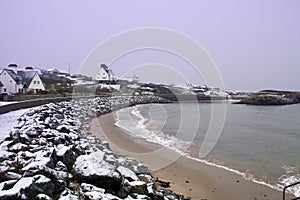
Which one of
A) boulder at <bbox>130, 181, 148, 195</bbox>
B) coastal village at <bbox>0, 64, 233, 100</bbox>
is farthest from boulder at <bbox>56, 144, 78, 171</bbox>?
coastal village at <bbox>0, 64, 233, 100</bbox>

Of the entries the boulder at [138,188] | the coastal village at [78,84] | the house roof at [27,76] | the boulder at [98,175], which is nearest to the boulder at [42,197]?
the boulder at [98,175]

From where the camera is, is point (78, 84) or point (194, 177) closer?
point (194, 177)

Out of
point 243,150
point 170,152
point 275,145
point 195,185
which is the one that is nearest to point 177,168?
point 195,185

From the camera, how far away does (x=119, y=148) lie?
12086 millimetres

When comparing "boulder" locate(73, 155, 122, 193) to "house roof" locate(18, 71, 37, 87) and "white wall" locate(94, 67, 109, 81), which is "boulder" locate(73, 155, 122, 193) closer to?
"house roof" locate(18, 71, 37, 87)

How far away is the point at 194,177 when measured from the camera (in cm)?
898

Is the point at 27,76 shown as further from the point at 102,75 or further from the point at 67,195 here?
the point at 67,195

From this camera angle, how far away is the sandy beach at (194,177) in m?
7.65

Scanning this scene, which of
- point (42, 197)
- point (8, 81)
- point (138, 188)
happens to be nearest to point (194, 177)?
point (138, 188)

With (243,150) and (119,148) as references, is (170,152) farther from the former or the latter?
(243,150)

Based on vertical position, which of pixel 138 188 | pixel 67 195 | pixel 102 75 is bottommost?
pixel 138 188

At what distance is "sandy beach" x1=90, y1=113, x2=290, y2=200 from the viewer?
25.1ft

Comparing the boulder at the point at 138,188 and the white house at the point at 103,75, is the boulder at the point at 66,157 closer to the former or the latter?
the boulder at the point at 138,188

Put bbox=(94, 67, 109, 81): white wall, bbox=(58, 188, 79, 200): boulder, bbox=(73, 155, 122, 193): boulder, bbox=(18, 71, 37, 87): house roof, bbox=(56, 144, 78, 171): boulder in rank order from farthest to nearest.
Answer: bbox=(94, 67, 109, 81): white wall, bbox=(18, 71, 37, 87): house roof, bbox=(56, 144, 78, 171): boulder, bbox=(73, 155, 122, 193): boulder, bbox=(58, 188, 79, 200): boulder
